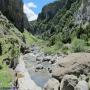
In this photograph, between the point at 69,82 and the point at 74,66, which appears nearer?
the point at 69,82

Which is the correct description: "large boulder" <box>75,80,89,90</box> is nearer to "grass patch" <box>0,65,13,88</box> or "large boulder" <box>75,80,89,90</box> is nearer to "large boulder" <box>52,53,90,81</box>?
"large boulder" <box>52,53,90,81</box>

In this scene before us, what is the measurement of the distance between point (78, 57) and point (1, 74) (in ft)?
95.7

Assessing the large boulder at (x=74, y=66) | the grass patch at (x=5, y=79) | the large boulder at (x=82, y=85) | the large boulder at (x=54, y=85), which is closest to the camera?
the large boulder at (x=82, y=85)

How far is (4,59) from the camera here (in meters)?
72.0

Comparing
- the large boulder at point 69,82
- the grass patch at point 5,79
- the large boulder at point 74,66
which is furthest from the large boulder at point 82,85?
the grass patch at point 5,79

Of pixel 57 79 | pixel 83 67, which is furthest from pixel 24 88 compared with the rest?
pixel 83 67

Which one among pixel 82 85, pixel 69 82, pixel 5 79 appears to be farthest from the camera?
pixel 5 79

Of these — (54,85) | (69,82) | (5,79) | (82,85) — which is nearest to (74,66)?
(54,85)

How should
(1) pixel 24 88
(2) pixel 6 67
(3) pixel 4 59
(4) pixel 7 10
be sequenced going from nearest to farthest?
(1) pixel 24 88
(2) pixel 6 67
(3) pixel 4 59
(4) pixel 7 10

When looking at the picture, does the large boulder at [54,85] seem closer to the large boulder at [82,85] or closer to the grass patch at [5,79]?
the large boulder at [82,85]

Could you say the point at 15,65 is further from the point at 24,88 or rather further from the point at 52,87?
the point at 52,87

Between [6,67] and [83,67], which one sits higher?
[83,67]

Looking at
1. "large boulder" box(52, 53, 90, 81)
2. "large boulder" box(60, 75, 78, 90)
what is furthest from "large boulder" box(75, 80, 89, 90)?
"large boulder" box(52, 53, 90, 81)

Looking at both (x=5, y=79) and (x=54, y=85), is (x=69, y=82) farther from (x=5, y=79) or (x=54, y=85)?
(x=5, y=79)
